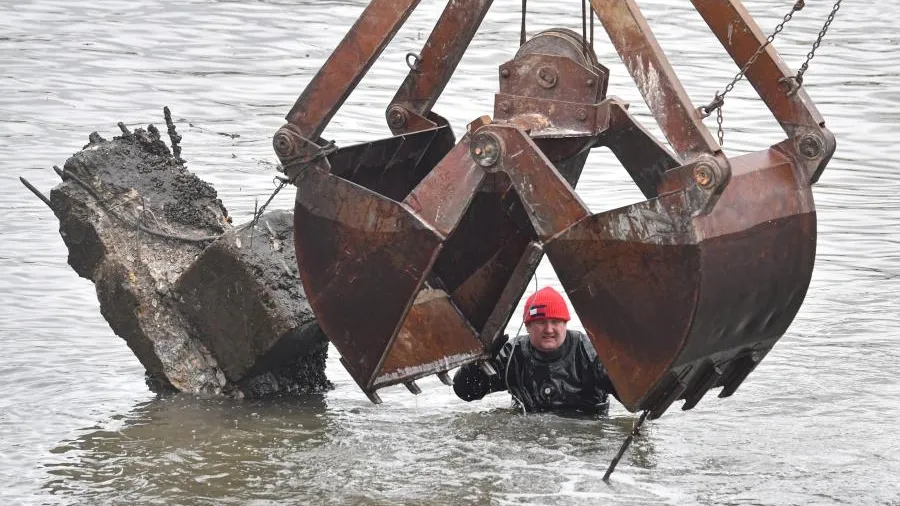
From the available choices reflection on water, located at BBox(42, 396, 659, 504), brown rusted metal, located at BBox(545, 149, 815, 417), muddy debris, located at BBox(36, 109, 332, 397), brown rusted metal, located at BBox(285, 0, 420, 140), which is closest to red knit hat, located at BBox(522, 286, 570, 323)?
reflection on water, located at BBox(42, 396, 659, 504)

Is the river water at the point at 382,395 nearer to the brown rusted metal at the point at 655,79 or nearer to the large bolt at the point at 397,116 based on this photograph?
the large bolt at the point at 397,116

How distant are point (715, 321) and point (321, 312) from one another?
1.85 meters

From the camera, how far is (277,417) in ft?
25.5

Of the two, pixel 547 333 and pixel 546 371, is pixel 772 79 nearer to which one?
pixel 547 333

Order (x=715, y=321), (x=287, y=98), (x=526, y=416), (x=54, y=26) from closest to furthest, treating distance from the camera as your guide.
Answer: (x=715, y=321), (x=526, y=416), (x=287, y=98), (x=54, y=26)

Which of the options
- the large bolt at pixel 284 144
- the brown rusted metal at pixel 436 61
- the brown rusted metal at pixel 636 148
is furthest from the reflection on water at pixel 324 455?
the brown rusted metal at pixel 436 61

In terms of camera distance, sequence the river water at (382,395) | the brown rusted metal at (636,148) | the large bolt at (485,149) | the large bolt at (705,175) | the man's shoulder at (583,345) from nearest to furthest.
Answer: the large bolt at (705,175)
the large bolt at (485,149)
the river water at (382,395)
the brown rusted metal at (636,148)
the man's shoulder at (583,345)

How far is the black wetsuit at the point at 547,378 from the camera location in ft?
26.4

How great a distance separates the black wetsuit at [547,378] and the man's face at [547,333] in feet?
0.23

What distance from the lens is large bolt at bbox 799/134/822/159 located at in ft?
20.3

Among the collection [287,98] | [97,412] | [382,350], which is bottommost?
[97,412]

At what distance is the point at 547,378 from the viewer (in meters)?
8.06

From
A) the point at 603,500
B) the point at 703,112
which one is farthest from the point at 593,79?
the point at 603,500

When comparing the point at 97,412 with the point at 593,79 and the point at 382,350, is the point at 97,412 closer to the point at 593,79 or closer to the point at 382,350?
the point at 382,350
